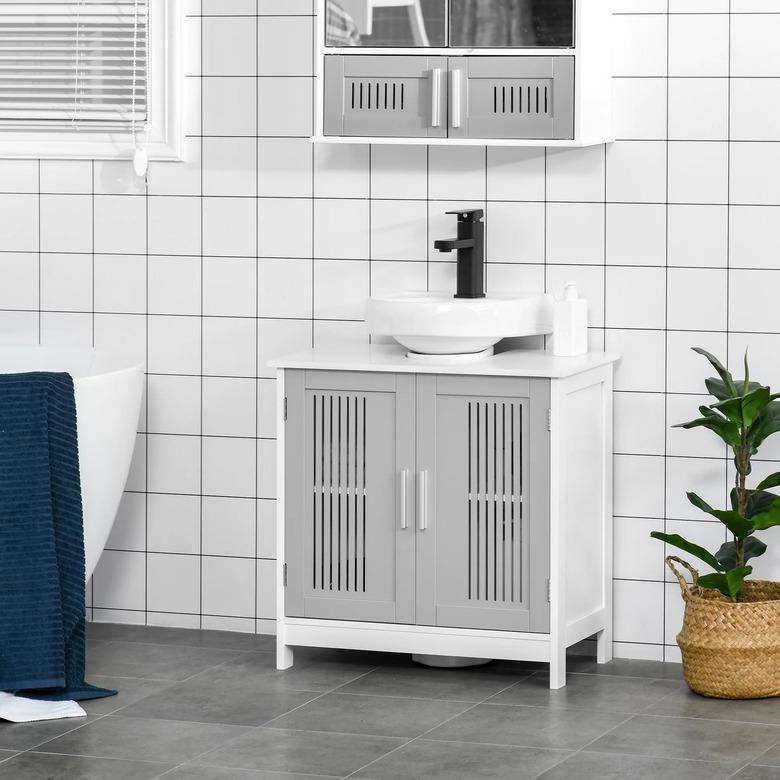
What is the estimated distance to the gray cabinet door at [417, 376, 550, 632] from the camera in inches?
145

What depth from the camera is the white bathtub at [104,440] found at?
12.7ft

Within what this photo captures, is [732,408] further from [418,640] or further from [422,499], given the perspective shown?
[418,640]

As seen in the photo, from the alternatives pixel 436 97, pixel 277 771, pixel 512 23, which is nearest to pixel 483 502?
pixel 277 771

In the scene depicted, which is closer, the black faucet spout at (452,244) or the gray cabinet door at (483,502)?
the gray cabinet door at (483,502)

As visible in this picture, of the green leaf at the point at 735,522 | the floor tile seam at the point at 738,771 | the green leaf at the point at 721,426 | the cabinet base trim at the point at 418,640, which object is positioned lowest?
the floor tile seam at the point at 738,771

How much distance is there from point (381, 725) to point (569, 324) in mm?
1054

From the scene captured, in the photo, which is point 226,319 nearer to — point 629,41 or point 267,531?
point 267,531

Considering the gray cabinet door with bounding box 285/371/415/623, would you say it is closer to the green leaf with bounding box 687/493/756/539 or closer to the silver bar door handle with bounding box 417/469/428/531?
the silver bar door handle with bounding box 417/469/428/531

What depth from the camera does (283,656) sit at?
Answer: 394 cm

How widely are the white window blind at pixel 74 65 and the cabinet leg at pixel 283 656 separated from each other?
1422mm

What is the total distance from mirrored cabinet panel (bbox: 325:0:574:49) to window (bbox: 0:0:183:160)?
0.59m

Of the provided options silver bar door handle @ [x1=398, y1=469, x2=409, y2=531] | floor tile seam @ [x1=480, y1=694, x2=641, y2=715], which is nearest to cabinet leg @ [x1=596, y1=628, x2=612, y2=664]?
floor tile seam @ [x1=480, y1=694, x2=641, y2=715]

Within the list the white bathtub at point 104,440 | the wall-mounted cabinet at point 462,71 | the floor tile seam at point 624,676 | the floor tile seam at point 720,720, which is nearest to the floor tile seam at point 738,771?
the floor tile seam at point 720,720

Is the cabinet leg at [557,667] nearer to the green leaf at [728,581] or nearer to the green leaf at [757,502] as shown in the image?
the green leaf at [728,581]
